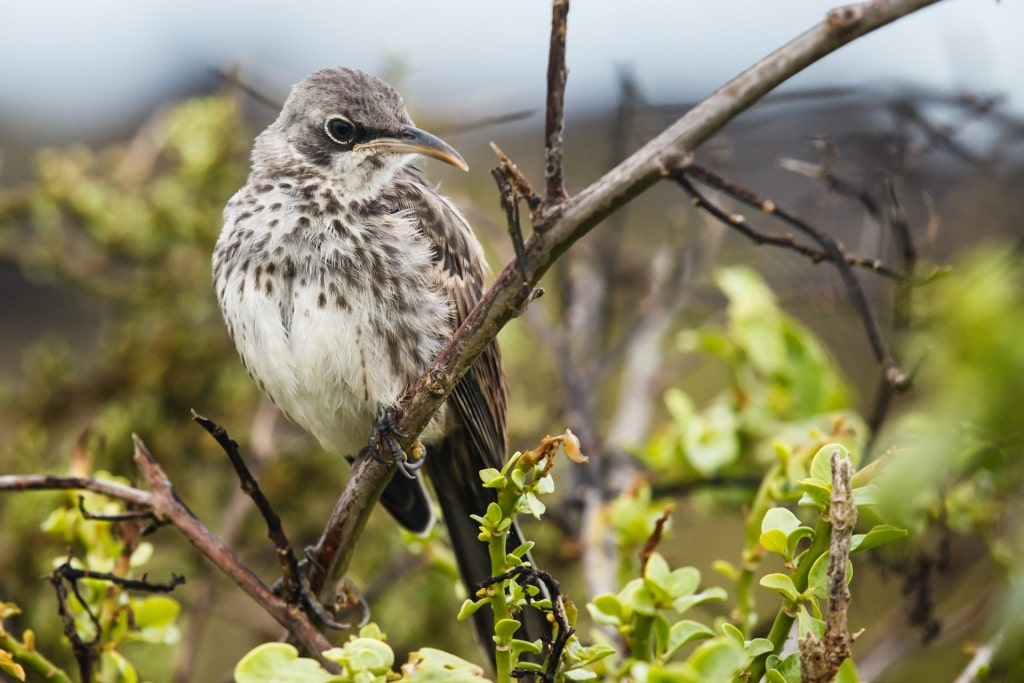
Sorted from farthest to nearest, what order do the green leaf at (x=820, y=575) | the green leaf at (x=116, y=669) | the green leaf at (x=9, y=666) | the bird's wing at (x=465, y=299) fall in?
1. the bird's wing at (x=465, y=299)
2. the green leaf at (x=116, y=669)
3. the green leaf at (x=9, y=666)
4. the green leaf at (x=820, y=575)

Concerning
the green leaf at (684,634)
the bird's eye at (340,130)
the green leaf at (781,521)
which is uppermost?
the bird's eye at (340,130)

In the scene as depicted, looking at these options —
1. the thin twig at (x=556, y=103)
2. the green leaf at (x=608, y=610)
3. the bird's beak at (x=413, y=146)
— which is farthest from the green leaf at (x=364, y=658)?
the bird's beak at (x=413, y=146)

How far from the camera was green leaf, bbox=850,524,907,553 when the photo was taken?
1338 mm

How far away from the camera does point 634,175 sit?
51.6 inches

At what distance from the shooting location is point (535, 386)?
15.3 ft

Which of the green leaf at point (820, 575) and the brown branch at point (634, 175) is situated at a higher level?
the brown branch at point (634, 175)

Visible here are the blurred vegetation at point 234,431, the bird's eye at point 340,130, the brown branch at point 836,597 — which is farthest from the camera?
the bird's eye at point 340,130

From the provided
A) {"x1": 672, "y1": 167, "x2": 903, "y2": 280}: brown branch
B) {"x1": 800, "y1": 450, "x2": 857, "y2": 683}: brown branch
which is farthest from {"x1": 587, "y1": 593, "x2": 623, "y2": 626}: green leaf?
{"x1": 672, "y1": 167, "x2": 903, "y2": 280}: brown branch

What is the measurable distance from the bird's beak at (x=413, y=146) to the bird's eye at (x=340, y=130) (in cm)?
5

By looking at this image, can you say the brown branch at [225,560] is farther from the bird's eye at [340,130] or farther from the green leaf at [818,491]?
the bird's eye at [340,130]

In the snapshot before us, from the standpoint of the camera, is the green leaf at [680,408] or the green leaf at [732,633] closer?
the green leaf at [732,633]

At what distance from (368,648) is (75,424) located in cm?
285

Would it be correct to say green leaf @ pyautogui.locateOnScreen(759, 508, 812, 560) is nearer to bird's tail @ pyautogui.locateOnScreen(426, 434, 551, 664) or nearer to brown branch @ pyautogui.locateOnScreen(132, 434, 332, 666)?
brown branch @ pyautogui.locateOnScreen(132, 434, 332, 666)

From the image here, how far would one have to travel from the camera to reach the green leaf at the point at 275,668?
1.39 m
